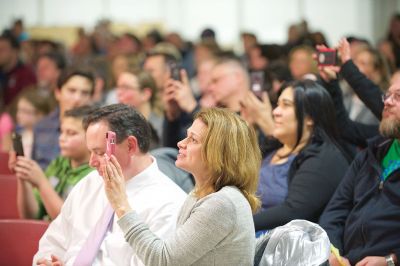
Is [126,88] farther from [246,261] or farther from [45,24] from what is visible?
[45,24]

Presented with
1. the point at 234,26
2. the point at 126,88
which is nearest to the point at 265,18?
the point at 234,26

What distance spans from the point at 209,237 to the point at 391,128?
1176 millimetres

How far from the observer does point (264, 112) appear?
4.36 metres

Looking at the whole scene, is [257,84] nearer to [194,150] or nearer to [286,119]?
[286,119]

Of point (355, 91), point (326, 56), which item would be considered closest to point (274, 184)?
point (355, 91)

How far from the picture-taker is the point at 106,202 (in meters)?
3.08

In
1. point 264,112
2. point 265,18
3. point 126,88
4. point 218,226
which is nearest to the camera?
point 218,226

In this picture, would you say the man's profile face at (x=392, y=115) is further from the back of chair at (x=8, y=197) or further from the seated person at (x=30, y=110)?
the seated person at (x=30, y=110)

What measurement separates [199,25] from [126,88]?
23.7 feet

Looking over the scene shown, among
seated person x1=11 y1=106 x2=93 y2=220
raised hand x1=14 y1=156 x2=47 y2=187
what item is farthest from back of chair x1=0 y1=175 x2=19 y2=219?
raised hand x1=14 y1=156 x2=47 y2=187

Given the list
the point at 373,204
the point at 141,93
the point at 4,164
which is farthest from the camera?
the point at 141,93

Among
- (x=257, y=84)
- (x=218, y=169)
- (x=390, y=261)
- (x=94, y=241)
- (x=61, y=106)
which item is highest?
(x=218, y=169)

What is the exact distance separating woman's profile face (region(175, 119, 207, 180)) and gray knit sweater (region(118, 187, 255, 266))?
0.40ft

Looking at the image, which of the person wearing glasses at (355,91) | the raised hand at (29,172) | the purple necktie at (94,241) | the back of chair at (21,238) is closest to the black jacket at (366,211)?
the person wearing glasses at (355,91)
